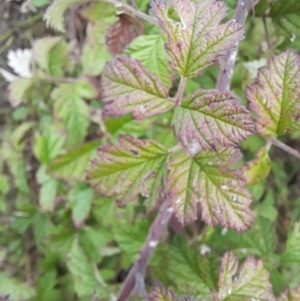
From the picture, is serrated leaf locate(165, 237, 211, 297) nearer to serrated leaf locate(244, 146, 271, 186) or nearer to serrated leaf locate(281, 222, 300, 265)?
serrated leaf locate(281, 222, 300, 265)

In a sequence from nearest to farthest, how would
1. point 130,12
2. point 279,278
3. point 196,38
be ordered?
point 196,38 < point 130,12 < point 279,278

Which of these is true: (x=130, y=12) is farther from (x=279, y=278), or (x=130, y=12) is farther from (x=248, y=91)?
(x=279, y=278)

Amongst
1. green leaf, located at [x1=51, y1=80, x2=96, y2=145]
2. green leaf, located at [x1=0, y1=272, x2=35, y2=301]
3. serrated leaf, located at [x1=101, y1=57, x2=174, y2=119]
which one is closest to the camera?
serrated leaf, located at [x1=101, y1=57, x2=174, y2=119]

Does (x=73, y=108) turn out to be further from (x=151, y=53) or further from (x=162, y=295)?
(x=162, y=295)

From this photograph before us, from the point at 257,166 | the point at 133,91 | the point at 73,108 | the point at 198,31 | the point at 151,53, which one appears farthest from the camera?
the point at 73,108

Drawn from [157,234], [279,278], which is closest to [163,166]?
[157,234]

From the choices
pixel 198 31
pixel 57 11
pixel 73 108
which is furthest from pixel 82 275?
pixel 198 31

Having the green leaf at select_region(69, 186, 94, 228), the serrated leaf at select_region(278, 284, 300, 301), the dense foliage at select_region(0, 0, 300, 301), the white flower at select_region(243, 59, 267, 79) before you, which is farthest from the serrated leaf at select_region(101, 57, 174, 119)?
the green leaf at select_region(69, 186, 94, 228)

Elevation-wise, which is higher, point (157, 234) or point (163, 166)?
point (163, 166)
